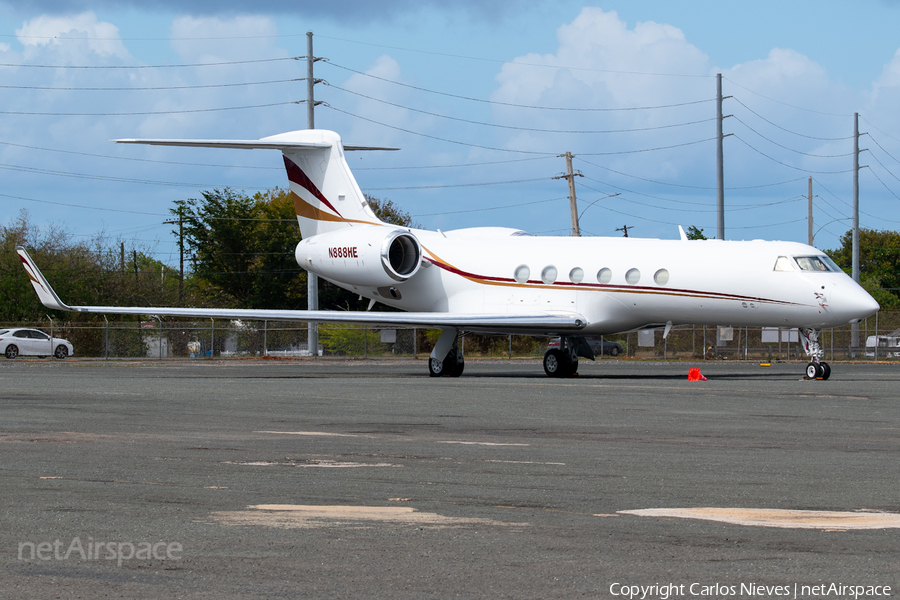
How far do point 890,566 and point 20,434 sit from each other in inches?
382

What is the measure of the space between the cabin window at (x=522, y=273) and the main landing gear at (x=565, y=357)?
70.2 inches

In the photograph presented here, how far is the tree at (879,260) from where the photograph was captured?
82.2m

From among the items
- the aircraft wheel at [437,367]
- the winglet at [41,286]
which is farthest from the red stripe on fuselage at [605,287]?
the winglet at [41,286]

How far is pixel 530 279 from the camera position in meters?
26.4

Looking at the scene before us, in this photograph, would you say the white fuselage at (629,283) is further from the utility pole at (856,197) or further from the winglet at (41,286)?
the utility pole at (856,197)

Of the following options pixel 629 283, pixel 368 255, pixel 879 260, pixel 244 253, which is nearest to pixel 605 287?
pixel 629 283

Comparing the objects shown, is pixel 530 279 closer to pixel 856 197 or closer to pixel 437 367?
pixel 437 367

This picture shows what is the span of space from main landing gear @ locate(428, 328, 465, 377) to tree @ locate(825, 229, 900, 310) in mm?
60675

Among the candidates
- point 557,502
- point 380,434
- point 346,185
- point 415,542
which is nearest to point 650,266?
point 346,185

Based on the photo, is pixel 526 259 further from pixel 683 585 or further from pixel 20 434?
pixel 683 585

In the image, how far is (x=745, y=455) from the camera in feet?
33.4

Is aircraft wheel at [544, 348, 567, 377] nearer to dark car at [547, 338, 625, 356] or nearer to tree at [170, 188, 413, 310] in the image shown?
dark car at [547, 338, 625, 356]

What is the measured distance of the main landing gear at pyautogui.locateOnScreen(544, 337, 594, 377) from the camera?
87.1 ft

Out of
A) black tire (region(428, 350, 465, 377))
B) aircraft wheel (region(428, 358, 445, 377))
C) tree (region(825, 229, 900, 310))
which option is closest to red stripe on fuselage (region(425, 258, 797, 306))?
black tire (region(428, 350, 465, 377))
